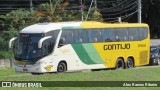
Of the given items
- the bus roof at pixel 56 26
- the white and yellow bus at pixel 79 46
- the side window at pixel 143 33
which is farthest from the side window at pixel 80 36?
the side window at pixel 143 33

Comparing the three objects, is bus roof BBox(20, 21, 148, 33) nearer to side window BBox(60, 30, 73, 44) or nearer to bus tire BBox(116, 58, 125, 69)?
side window BBox(60, 30, 73, 44)

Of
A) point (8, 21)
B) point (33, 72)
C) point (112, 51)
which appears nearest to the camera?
point (33, 72)

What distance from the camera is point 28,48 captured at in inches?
1126

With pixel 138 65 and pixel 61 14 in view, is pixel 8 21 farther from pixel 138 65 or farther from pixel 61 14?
pixel 138 65

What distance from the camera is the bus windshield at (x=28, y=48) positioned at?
28.4 m

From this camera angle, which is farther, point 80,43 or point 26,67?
point 80,43

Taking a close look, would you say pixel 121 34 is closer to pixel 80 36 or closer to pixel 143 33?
pixel 143 33

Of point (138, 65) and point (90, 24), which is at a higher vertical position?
point (90, 24)

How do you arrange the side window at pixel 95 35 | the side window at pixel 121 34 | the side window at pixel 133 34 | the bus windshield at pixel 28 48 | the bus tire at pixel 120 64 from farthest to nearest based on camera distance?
the side window at pixel 133 34
the bus tire at pixel 120 64
the side window at pixel 121 34
the side window at pixel 95 35
the bus windshield at pixel 28 48

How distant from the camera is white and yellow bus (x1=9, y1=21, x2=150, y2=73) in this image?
2853 centimetres

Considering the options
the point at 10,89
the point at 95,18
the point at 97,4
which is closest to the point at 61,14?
the point at 95,18

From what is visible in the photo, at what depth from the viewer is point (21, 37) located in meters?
29.4

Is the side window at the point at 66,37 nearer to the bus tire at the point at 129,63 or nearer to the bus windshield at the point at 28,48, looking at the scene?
the bus windshield at the point at 28,48

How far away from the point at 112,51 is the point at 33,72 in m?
6.60
